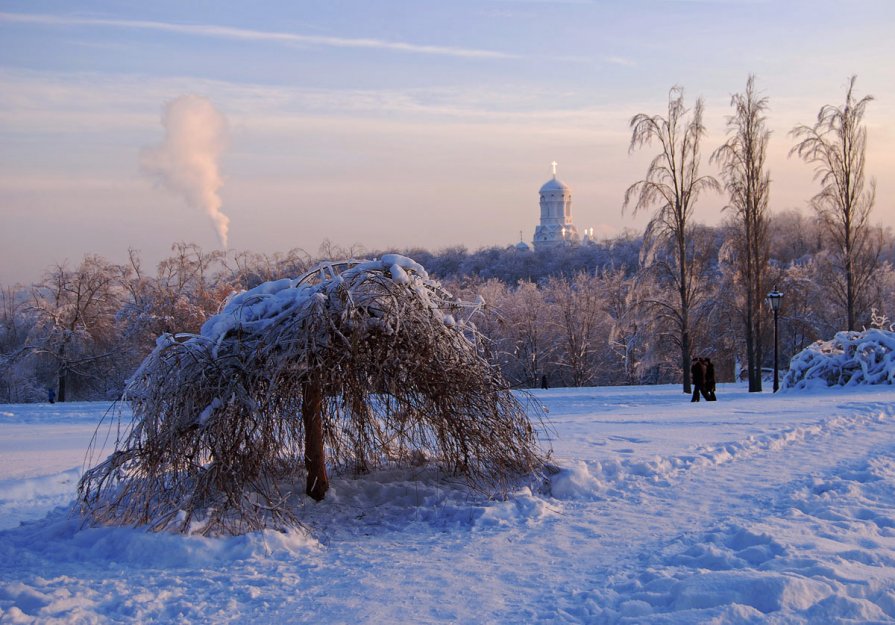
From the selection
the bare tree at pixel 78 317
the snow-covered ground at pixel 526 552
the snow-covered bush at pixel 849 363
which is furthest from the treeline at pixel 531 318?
the snow-covered ground at pixel 526 552

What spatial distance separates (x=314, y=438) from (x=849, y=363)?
19.5 metres

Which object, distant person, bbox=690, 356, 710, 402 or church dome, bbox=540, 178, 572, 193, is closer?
distant person, bbox=690, 356, 710, 402

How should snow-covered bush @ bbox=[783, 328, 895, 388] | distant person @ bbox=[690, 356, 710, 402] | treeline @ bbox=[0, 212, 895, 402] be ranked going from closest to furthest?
distant person @ bbox=[690, 356, 710, 402] → snow-covered bush @ bbox=[783, 328, 895, 388] → treeline @ bbox=[0, 212, 895, 402]

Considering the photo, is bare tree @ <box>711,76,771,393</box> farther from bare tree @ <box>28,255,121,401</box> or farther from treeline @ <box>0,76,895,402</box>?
bare tree @ <box>28,255,121,401</box>

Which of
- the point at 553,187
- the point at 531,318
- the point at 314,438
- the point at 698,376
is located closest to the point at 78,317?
the point at 531,318

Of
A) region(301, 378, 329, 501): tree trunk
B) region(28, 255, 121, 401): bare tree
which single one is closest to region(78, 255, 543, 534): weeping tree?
region(301, 378, 329, 501): tree trunk

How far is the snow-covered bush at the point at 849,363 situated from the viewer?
75.5 ft

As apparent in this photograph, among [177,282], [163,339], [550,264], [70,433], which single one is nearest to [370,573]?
[163,339]

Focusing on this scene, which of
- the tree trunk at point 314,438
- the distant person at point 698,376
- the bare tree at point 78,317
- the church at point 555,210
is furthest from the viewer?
the church at point 555,210

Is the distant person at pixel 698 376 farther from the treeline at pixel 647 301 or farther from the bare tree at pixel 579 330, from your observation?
the bare tree at pixel 579 330

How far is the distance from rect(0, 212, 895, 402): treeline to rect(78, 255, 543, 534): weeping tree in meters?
19.9

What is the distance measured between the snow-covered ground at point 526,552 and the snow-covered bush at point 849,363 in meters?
13.0

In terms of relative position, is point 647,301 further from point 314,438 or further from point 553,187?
point 553,187

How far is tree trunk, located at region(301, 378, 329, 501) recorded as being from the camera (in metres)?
8.15
